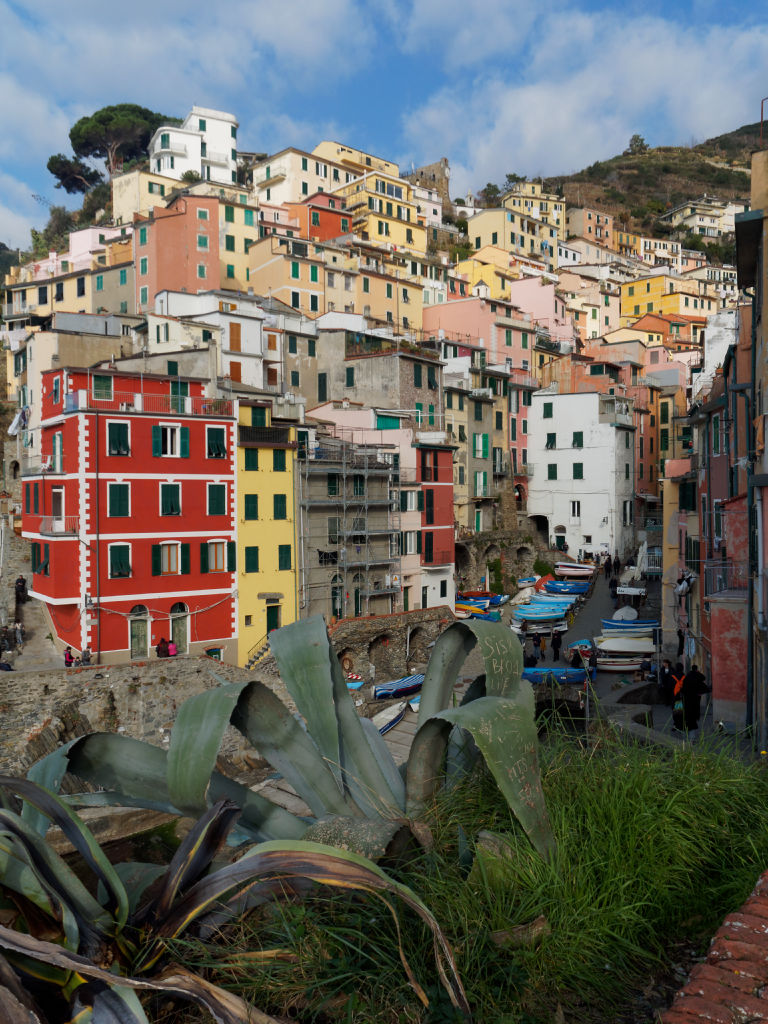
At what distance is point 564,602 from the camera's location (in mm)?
42094

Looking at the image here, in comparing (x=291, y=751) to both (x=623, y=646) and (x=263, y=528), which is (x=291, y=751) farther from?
(x=623, y=646)

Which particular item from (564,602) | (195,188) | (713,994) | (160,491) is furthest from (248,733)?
(195,188)

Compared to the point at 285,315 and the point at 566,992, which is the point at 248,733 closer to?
the point at 566,992

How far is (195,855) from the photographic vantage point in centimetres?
326

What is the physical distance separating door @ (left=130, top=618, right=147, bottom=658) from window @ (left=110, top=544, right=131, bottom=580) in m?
1.78

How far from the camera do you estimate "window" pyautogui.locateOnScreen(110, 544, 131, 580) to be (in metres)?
29.7

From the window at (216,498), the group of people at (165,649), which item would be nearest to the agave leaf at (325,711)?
the group of people at (165,649)

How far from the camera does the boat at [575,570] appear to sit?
49.9 m

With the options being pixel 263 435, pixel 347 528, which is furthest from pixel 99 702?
pixel 347 528

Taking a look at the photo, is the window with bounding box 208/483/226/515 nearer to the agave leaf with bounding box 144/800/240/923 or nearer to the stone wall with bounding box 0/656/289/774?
→ the stone wall with bounding box 0/656/289/774

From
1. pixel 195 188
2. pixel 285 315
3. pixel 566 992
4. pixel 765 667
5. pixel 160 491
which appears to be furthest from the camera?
pixel 195 188

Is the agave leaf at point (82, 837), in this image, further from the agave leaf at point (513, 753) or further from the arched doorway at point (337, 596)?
the arched doorway at point (337, 596)

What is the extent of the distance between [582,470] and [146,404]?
32291 mm

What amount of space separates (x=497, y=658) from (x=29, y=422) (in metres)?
42.6
